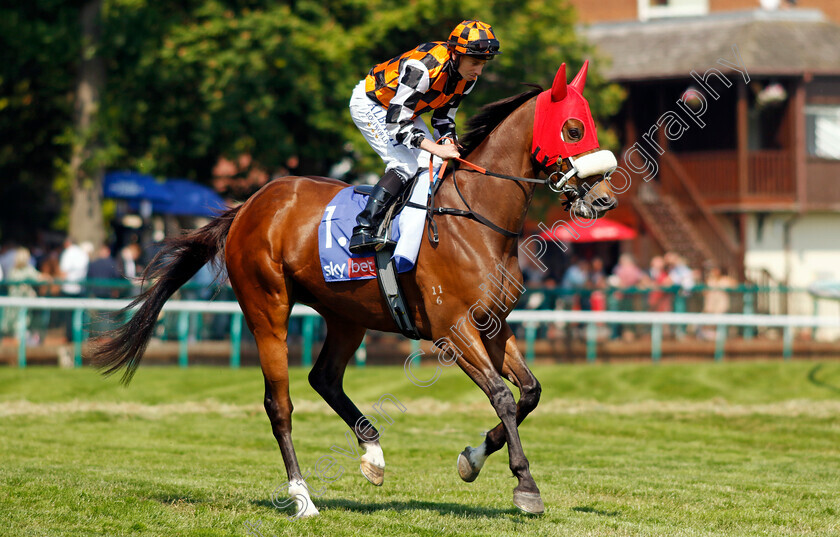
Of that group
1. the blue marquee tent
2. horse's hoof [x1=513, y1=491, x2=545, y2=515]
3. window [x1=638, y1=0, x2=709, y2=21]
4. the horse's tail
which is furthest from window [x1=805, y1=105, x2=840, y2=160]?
horse's hoof [x1=513, y1=491, x2=545, y2=515]

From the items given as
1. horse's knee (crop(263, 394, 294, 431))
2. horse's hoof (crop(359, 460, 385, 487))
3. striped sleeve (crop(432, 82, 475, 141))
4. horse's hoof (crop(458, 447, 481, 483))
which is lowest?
horse's hoof (crop(359, 460, 385, 487))

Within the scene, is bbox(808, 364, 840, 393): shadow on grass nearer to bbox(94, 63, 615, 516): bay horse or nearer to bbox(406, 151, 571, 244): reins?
bbox(94, 63, 615, 516): bay horse

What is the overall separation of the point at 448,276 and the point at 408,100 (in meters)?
1.02

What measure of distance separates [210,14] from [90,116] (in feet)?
9.18

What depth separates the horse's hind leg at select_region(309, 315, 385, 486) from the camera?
651cm

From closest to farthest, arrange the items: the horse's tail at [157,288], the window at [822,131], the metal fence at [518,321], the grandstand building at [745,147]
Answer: the horse's tail at [157,288]
the metal fence at [518,321]
the grandstand building at [745,147]
the window at [822,131]

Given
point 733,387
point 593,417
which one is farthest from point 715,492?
point 733,387

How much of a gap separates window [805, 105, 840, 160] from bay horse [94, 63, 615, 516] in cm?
1991

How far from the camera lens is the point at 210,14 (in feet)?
60.6

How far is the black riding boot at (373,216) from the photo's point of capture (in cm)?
621

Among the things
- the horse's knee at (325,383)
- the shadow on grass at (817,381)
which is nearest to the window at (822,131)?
the shadow on grass at (817,381)

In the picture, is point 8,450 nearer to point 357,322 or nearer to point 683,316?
point 357,322

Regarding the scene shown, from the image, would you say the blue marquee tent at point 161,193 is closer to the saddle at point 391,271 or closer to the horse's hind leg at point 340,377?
the horse's hind leg at point 340,377

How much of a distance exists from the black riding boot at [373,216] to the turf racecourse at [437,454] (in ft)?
5.03
